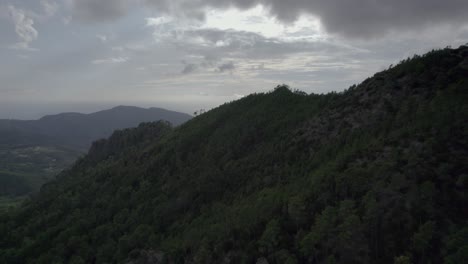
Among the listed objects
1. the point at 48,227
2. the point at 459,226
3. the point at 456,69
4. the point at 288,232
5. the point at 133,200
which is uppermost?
the point at 456,69

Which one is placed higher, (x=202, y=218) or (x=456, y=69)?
(x=456, y=69)

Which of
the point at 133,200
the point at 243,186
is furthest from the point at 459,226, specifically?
the point at 133,200

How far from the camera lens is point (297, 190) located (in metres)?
38.8

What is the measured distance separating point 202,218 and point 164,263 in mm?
9527

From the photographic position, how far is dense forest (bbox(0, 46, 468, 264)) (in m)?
27.5

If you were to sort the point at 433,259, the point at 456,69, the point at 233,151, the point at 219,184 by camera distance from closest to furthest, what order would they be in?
the point at 433,259, the point at 456,69, the point at 219,184, the point at 233,151

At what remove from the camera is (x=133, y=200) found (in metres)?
69.2

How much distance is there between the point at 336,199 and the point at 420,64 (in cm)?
2744

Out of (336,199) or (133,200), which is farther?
(133,200)

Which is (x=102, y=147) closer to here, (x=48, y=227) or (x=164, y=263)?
(x=48, y=227)

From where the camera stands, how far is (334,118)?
169ft

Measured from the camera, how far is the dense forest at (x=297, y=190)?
2747cm

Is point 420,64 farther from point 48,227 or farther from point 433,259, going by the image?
point 48,227

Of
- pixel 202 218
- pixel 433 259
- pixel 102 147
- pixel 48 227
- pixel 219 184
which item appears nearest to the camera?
pixel 433 259
